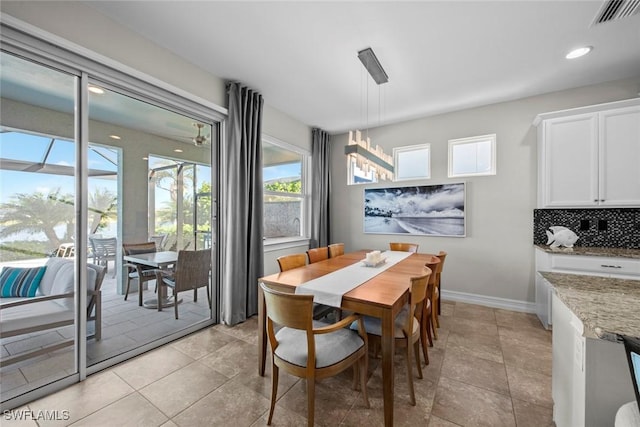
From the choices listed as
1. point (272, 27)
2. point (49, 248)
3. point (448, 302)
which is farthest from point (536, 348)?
point (49, 248)

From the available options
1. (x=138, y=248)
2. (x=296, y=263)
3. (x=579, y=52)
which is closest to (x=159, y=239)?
(x=138, y=248)

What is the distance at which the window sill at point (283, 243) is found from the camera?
3713 mm

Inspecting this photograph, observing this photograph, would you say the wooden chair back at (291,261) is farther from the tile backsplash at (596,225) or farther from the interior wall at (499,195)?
the tile backsplash at (596,225)

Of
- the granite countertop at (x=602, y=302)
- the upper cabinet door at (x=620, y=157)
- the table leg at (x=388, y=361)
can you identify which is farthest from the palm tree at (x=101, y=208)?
the upper cabinet door at (x=620, y=157)

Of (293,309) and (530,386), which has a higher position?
(293,309)

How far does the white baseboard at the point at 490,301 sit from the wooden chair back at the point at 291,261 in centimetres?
251

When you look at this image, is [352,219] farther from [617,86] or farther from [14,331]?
[14,331]

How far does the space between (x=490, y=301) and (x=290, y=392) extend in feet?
10.2

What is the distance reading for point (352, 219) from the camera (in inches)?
185

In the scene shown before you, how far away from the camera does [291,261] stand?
2502 millimetres

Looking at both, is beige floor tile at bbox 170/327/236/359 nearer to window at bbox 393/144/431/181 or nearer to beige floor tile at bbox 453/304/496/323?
beige floor tile at bbox 453/304/496/323

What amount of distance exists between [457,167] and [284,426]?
12.5 ft

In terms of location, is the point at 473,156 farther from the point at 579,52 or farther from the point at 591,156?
the point at 579,52

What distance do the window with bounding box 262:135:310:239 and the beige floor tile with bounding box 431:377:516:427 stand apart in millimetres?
2903
